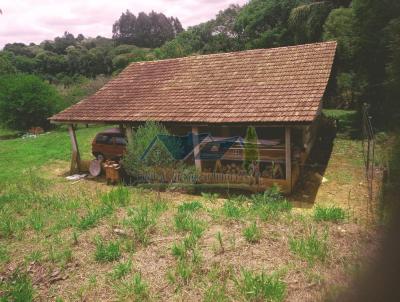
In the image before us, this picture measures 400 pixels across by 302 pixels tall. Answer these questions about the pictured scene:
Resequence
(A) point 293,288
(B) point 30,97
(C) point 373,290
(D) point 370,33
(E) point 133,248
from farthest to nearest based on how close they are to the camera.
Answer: (B) point 30,97
(D) point 370,33
(E) point 133,248
(A) point 293,288
(C) point 373,290

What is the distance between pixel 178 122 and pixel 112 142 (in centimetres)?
394

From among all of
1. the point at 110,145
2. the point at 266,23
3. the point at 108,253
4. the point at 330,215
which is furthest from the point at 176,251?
the point at 266,23

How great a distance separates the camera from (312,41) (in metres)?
26.9

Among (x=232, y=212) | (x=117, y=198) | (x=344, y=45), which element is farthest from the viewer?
(x=344, y=45)

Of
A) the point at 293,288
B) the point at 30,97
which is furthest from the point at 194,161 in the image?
the point at 30,97

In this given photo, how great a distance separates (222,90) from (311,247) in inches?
342

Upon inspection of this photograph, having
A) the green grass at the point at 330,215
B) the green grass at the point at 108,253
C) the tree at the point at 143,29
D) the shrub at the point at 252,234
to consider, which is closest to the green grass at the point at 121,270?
the green grass at the point at 108,253

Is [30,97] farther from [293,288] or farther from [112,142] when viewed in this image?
[293,288]

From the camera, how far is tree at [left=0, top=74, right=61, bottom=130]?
2670 cm

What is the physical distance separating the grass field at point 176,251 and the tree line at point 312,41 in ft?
12.1

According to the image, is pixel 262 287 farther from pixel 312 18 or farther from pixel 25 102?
pixel 25 102

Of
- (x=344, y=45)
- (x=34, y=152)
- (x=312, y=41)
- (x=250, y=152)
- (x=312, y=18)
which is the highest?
(x=312, y=18)

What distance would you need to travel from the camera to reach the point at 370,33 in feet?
55.2

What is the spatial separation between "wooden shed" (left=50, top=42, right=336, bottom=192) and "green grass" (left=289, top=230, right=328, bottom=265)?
476cm
